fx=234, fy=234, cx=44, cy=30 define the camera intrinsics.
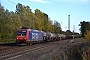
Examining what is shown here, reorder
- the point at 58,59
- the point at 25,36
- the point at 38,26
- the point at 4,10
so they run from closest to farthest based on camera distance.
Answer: the point at 58,59 → the point at 25,36 → the point at 4,10 → the point at 38,26

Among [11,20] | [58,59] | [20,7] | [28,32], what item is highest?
[20,7]

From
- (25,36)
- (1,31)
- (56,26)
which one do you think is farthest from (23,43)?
(56,26)

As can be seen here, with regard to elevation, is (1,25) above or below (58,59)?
above

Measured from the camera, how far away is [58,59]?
495 inches

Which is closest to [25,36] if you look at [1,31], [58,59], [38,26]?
[1,31]

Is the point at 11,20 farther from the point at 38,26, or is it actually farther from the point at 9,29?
the point at 38,26

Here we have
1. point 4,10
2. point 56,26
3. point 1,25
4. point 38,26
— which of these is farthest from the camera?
point 56,26

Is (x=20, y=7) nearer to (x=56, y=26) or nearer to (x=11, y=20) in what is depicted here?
(x=11, y=20)

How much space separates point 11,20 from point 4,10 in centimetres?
346

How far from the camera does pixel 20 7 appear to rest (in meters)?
86.8

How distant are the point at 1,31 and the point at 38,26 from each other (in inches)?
1015

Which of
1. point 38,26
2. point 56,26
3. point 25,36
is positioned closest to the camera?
point 25,36

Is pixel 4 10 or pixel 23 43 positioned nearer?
pixel 23 43

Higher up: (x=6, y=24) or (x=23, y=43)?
(x=6, y=24)
